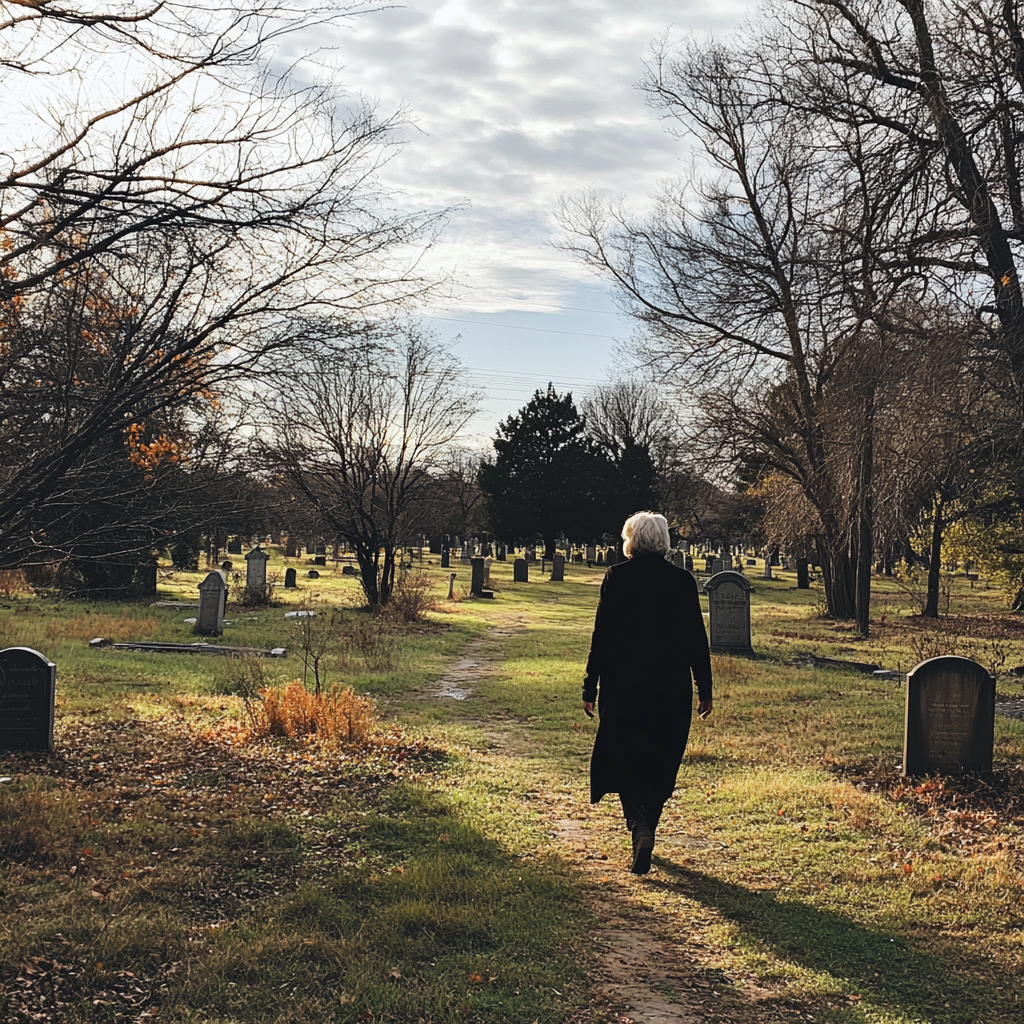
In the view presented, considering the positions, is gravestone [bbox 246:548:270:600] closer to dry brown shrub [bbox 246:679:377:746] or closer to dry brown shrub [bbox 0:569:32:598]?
dry brown shrub [bbox 0:569:32:598]

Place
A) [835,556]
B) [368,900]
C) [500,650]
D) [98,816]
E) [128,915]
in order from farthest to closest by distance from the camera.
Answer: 1. [835,556]
2. [500,650]
3. [98,816]
4. [368,900]
5. [128,915]

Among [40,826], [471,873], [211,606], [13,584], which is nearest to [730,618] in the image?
[211,606]

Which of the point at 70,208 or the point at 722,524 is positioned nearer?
the point at 70,208

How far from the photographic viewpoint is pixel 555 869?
19.0 ft

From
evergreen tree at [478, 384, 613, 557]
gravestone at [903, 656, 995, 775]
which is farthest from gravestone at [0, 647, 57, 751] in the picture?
evergreen tree at [478, 384, 613, 557]

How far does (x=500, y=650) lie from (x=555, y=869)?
1239 cm

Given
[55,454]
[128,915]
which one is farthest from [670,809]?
[55,454]

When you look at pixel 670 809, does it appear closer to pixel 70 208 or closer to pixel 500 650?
pixel 70 208

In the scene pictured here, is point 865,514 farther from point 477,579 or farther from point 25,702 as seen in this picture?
point 477,579

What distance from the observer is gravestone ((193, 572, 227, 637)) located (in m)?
18.0

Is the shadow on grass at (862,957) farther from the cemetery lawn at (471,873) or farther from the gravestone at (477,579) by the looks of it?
the gravestone at (477,579)

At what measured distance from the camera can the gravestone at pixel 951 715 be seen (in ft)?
25.5

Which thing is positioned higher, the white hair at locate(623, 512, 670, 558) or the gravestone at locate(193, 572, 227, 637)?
the white hair at locate(623, 512, 670, 558)

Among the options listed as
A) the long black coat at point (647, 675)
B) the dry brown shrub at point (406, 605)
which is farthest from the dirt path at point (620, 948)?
the dry brown shrub at point (406, 605)
